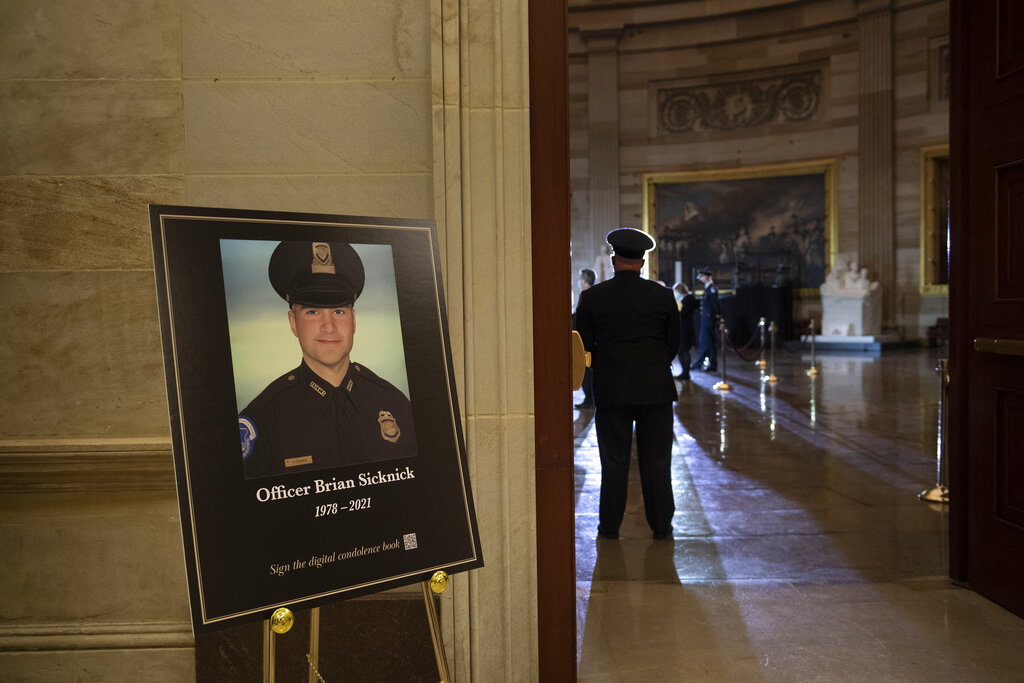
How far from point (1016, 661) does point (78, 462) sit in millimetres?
3508

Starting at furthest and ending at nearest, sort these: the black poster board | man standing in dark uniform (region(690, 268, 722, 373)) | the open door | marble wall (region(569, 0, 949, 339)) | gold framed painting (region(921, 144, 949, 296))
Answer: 1. marble wall (region(569, 0, 949, 339))
2. gold framed painting (region(921, 144, 949, 296))
3. man standing in dark uniform (region(690, 268, 722, 373))
4. the open door
5. the black poster board

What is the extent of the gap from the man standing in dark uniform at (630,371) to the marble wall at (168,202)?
202 centimetres

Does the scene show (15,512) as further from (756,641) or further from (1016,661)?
(1016,661)

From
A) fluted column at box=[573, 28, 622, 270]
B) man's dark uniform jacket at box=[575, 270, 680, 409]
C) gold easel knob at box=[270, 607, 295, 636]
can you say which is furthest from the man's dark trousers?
fluted column at box=[573, 28, 622, 270]

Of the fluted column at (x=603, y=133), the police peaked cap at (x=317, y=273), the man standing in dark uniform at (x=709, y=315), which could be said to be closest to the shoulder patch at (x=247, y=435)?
the police peaked cap at (x=317, y=273)

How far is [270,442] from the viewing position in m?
1.87

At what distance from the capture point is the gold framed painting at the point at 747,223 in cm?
2025

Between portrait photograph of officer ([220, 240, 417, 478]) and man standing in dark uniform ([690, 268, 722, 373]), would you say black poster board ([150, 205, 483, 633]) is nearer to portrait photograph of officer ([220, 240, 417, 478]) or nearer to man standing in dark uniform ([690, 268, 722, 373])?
portrait photograph of officer ([220, 240, 417, 478])

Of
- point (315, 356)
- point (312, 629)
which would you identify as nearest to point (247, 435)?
point (315, 356)

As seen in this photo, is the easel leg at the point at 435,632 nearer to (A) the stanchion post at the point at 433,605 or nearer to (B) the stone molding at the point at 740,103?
(A) the stanchion post at the point at 433,605

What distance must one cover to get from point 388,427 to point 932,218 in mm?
19721

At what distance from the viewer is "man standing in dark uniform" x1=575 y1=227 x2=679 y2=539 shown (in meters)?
4.69

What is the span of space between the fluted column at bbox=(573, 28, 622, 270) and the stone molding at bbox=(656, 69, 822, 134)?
4.17 feet

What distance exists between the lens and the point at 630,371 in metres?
4.69
